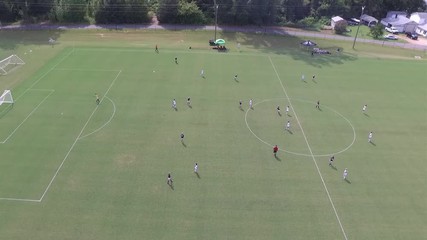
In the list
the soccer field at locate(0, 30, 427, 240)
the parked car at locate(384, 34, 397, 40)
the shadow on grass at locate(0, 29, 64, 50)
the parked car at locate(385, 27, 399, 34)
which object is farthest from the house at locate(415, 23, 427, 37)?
the shadow on grass at locate(0, 29, 64, 50)

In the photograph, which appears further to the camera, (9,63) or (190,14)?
(190,14)

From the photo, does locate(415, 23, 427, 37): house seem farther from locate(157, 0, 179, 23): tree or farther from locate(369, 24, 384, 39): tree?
locate(157, 0, 179, 23): tree

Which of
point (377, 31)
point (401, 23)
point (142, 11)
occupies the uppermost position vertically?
point (142, 11)

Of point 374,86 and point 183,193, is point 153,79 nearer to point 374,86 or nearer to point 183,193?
point 183,193

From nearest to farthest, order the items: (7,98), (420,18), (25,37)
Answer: (7,98) → (25,37) → (420,18)

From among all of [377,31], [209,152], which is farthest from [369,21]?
[209,152]

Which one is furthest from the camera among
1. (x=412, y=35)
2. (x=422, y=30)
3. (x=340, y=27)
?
(x=422, y=30)

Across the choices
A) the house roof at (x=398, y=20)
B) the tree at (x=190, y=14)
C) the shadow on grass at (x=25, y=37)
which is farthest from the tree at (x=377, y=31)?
the shadow on grass at (x=25, y=37)

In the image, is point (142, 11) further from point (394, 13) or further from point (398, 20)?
point (394, 13)
